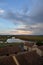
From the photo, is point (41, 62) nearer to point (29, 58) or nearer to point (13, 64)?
point (29, 58)

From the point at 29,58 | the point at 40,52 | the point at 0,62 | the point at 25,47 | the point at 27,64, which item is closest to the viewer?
the point at 0,62

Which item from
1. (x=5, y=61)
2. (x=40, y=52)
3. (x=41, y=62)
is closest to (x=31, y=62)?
(x=41, y=62)

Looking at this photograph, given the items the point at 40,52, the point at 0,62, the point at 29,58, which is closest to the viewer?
the point at 0,62

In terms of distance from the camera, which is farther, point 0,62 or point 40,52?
point 40,52

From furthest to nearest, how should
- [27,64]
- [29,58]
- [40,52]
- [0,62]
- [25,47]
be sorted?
[25,47]
[40,52]
[29,58]
[27,64]
[0,62]

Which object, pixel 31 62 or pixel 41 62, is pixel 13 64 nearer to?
pixel 31 62

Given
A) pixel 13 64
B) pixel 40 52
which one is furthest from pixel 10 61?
pixel 40 52

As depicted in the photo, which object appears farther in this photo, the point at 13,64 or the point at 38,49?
the point at 38,49
